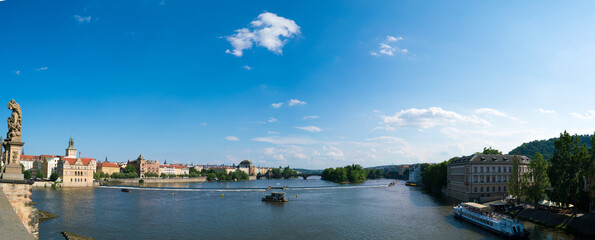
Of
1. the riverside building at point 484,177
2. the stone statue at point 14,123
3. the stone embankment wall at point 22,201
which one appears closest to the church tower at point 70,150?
the riverside building at point 484,177

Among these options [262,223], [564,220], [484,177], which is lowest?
[262,223]

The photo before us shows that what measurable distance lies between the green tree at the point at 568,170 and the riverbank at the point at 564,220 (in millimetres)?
2369

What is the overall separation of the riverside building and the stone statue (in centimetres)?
8507

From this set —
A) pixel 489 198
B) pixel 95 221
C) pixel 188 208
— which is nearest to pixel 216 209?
pixel 188 208

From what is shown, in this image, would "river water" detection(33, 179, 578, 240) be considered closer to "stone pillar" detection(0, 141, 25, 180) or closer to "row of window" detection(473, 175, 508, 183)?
"row of window" detection(473, 175, 508, 183)

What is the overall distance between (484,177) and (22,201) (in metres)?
89.2

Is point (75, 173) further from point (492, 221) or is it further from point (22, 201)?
point (492, 221)

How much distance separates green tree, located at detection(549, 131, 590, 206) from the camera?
49.6m

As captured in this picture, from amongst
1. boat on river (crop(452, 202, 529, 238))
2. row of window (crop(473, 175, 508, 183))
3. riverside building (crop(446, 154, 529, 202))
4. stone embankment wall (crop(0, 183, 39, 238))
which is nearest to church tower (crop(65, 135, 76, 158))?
riverside building (crop(446, 154, 529, 202))

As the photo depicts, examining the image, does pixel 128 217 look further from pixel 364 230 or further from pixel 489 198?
pixel 489 198

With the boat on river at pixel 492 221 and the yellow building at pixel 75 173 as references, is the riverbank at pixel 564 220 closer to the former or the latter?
the boat on river at pixel 492 221

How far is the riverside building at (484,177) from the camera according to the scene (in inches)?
3209

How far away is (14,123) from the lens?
21391 millimetres

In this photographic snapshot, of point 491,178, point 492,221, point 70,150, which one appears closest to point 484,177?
point 491,178
